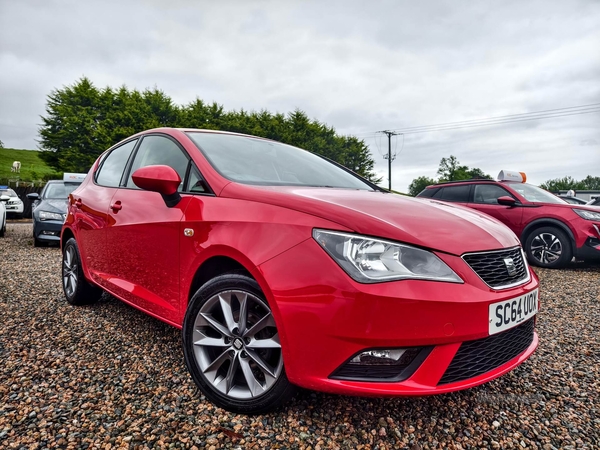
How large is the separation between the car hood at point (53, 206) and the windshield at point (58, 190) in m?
0.24

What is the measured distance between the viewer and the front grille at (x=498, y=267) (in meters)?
1.66

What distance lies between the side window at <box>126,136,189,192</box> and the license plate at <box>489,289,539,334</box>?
1.74m

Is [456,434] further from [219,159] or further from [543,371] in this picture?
[219,159]

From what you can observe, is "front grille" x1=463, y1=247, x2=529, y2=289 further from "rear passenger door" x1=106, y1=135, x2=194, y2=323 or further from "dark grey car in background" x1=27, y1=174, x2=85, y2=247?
"dark grey car in background" x1=27, y1=174, x2=85, y2=247

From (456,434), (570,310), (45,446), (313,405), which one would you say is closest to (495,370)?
(456,434)

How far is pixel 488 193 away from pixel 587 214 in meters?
1.51

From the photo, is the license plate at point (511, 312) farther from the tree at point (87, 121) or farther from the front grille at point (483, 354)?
the tree at point (87, 121)

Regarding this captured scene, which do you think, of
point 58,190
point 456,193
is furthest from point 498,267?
point 58,190

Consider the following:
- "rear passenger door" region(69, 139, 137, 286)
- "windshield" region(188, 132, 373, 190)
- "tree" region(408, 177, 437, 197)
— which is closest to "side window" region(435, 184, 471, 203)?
"windshield" region(188, 132, 373, 190)

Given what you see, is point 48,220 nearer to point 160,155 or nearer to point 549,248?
point 160,155

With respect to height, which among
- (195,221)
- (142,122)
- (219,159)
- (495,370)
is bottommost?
(495,370)

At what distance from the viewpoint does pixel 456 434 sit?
1737mm

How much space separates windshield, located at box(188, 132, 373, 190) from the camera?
7.39ft

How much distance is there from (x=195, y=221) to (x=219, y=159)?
0.46 metres
